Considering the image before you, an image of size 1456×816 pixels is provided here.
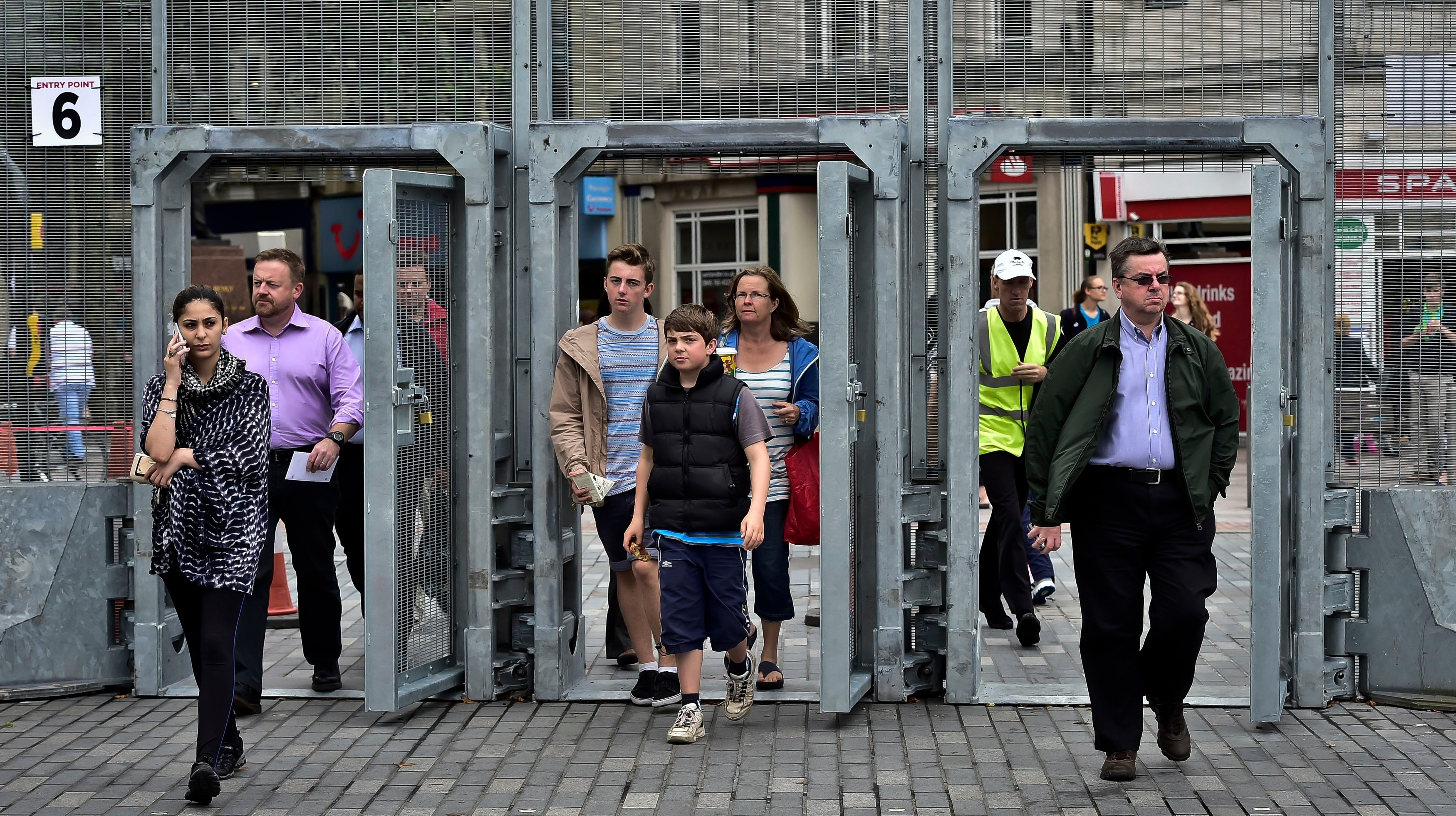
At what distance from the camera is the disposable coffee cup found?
7.04 m

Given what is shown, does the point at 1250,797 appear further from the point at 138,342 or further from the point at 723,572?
the point at 138,342

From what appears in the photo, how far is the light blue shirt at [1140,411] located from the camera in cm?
581

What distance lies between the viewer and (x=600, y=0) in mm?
7137

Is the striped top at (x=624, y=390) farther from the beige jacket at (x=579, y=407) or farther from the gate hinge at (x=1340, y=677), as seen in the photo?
the gate hinge at (x=1340, y=677)

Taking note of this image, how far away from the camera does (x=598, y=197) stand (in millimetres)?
22594

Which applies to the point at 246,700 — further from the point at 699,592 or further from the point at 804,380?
the point at 804,380

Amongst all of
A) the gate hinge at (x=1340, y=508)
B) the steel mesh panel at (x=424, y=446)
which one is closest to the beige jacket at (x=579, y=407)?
the steel mesh panel at (x=424, y=446)

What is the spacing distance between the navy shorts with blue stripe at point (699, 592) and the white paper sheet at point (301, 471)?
1642mm

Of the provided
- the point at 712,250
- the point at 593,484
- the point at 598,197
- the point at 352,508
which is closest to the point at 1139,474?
the point at 593,484

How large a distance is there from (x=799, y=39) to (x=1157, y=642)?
284 centimetres

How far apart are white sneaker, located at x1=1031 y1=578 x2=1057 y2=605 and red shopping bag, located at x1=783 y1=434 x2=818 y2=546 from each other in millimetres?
2533

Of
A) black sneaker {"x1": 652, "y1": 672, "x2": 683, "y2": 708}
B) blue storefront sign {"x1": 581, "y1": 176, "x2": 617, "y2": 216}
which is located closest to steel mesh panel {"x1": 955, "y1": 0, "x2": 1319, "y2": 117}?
black sneaker {"x1": 652, "y1": 672, "x2": 683, "y2": 708}

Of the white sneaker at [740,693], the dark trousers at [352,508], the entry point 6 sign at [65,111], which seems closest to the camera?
the white sneaker at [740,693]

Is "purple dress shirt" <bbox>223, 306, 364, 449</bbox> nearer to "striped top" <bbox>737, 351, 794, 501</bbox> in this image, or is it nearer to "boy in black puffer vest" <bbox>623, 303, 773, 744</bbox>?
"boy in black puffer vest" <bbox>623, 303, 773, 744</bbox>
